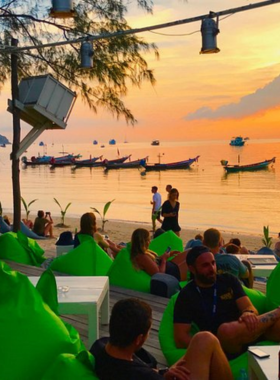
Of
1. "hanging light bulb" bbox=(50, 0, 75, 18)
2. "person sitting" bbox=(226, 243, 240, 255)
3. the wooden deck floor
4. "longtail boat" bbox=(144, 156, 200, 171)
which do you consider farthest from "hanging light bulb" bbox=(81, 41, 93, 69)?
"longtail boat" bbox=(144, 156, 200, 171)

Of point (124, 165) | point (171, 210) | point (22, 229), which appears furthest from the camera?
point (124, 165)

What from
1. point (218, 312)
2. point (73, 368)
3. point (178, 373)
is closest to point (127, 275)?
point (218, 312)

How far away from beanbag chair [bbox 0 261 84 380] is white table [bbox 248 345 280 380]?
97 cm

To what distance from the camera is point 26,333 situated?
2943 millimetres

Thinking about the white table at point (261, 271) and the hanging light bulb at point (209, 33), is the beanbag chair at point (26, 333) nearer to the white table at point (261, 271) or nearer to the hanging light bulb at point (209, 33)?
the white table at point (261, 271)

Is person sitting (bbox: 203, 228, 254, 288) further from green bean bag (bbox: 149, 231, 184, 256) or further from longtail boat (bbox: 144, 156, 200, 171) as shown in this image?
longtail boat (bbox: 144, 156, 200, 171)

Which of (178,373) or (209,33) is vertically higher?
(209,33)

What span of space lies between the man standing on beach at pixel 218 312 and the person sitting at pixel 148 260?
1.77 m

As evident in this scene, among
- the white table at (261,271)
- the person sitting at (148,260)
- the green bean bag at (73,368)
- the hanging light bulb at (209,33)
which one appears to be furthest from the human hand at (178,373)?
the hanging light bulb at (209,33)

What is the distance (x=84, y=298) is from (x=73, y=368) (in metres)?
1.36

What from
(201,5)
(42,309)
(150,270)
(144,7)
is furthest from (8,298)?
(144,7)

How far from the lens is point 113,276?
19.7 ft

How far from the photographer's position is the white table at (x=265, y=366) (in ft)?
8.20

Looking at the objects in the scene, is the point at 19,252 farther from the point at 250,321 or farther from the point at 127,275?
the point at 250,321
